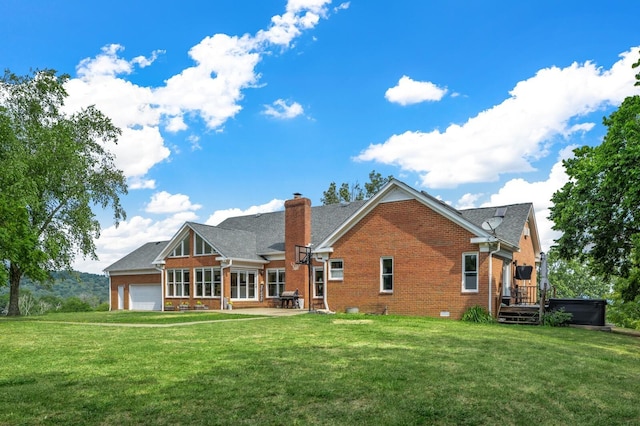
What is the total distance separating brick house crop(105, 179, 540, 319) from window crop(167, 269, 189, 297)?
0.22 ft

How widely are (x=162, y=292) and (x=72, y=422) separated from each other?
1147 inches

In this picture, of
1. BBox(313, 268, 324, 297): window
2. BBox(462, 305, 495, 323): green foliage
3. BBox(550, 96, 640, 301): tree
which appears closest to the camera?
BBox(550, 96, 640, 301): tree

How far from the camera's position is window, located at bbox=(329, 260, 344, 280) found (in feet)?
81.3

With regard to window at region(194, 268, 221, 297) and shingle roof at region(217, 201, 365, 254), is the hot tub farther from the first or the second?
window at region(194, 268, 221, 297)

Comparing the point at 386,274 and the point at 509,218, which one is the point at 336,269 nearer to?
the point at 386,274

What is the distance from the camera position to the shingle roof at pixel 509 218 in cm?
2445

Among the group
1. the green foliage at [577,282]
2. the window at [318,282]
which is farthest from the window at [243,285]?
the green foliage at [577,282]

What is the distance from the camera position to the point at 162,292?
33.2 metres

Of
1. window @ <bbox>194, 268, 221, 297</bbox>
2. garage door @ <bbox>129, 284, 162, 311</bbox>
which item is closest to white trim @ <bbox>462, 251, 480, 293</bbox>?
window @ <bbox>194, 268, 221, 297</bbox>

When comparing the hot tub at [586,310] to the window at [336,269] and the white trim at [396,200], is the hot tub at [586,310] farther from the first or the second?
the window at [336,269]

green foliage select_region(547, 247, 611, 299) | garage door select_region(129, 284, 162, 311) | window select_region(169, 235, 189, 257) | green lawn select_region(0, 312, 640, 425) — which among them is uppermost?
window select_region(169, 235, 189, 257)

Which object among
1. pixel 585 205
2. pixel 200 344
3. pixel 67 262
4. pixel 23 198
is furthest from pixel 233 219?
pixel 200 344

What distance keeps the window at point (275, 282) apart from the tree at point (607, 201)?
54.7ft

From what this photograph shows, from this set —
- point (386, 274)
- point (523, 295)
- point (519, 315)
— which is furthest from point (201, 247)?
point (519, 315)
